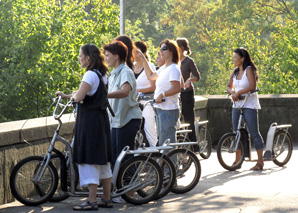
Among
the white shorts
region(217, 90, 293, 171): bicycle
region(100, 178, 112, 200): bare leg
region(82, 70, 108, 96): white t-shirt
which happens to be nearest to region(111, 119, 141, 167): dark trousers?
region(100, 178, 112, 200): bare leg

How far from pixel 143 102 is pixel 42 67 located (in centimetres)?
1211

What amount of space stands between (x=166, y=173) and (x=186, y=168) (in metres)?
0.38

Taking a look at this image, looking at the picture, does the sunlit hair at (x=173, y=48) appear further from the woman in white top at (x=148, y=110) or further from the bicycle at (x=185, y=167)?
the bicycle at (x=185, y=167)

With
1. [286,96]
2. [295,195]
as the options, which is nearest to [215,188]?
[295,195]

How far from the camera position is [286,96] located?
1384 cm

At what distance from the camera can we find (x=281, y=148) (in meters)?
10.3

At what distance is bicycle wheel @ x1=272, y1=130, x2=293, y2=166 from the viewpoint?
33.4ft

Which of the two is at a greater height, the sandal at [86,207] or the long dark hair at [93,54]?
the long dark hair at [93,54]

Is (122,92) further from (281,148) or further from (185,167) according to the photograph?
(281,148)

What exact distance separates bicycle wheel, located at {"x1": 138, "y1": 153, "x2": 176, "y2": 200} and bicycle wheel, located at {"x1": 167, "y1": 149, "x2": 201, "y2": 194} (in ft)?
1.10

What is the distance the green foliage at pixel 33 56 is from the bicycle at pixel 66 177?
13.0 metres

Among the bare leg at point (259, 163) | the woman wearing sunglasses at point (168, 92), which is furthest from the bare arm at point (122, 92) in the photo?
the bare leg at point (259, 163)

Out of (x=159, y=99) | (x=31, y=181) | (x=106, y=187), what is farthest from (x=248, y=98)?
(x=31, y=181)

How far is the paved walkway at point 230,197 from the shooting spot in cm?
708
